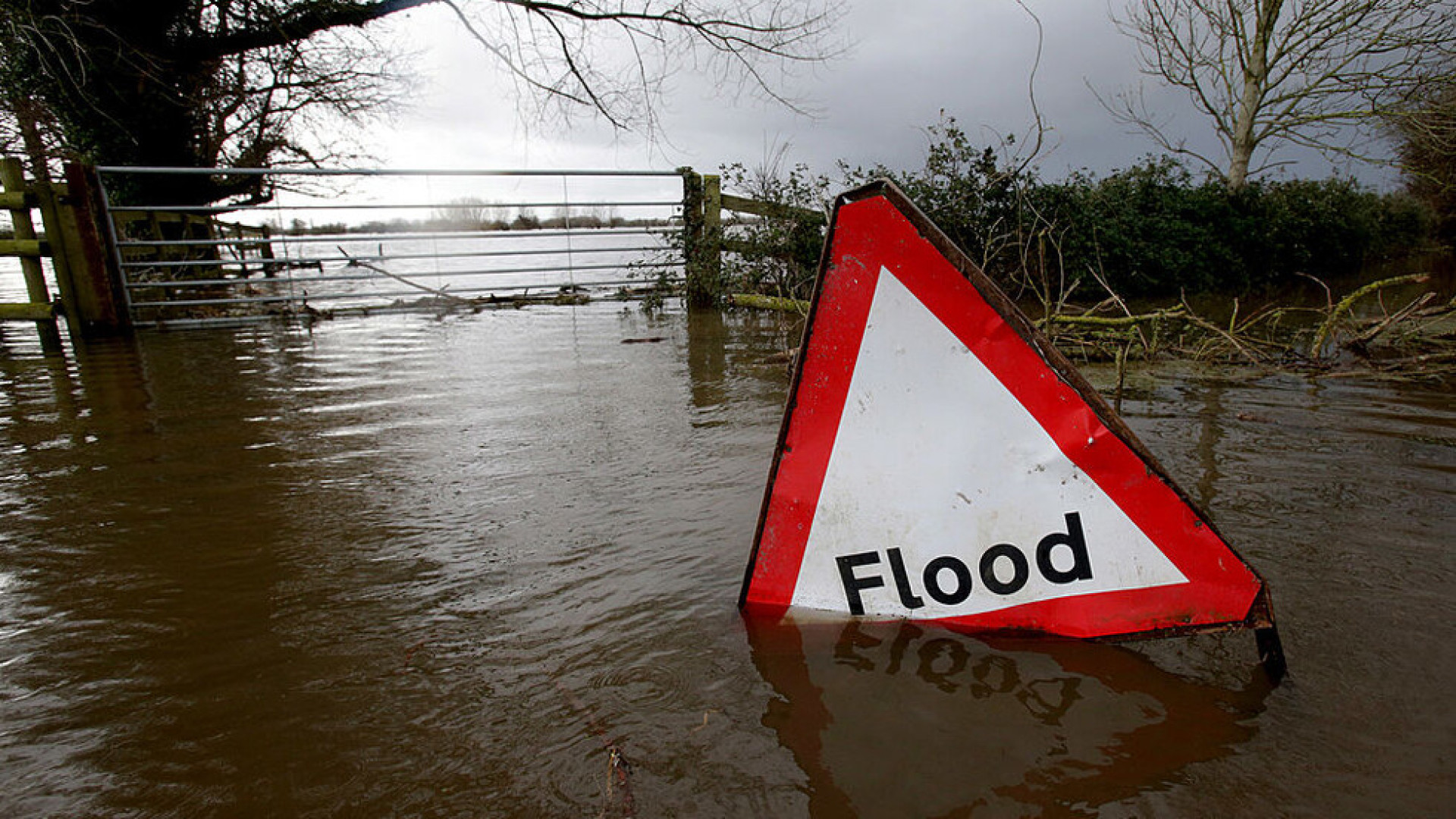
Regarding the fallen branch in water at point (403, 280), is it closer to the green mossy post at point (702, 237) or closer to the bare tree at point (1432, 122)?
the green mossy post at point (702, 237)

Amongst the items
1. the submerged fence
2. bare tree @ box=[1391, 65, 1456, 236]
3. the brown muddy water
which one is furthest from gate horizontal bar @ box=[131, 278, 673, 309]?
bare tree @ box=[1391, 65, 1456, 236]

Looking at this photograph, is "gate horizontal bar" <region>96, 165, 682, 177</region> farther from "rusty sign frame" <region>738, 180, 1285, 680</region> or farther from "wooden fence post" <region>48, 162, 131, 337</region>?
"rusty sign frame" <region>738, 180, 1285, 680</region>

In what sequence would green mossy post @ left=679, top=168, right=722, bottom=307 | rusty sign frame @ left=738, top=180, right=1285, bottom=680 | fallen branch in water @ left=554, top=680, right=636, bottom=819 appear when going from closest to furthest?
fallen branch in water @ left=554, top=680, right=636, bottom=819 → rusty sign frame @ left=738, top=180, right=1285, bottom=680 → green mossy post @ left=679, top=168, right=722, bottom=307

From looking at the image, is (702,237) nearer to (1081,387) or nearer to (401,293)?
(401,293)

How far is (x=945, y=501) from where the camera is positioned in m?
1.59

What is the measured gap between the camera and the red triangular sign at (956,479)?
4.75 feet

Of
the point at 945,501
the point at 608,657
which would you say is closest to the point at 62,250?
the point at 608,657

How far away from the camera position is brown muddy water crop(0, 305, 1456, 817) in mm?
1199

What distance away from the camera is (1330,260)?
15.5 meters

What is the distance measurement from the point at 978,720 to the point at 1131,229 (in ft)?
41.0

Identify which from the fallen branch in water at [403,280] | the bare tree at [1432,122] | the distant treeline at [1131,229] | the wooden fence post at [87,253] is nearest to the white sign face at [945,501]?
the distant treeline at [1131,229]

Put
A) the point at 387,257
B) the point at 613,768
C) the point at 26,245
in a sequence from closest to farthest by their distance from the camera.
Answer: the point at 613,768, the point at 26,245, the point at 387,257

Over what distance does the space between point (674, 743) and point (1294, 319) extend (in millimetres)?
9889

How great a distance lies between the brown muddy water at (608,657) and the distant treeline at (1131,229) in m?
4.51
